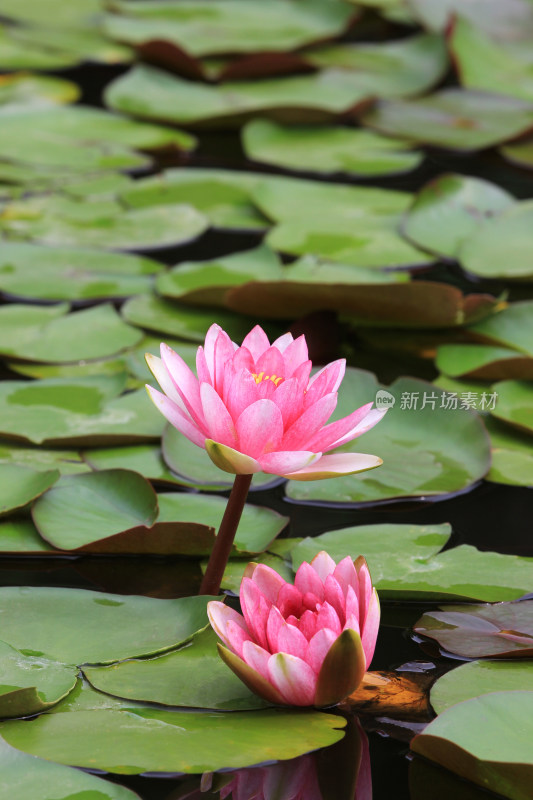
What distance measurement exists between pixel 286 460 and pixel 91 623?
12.0 inches

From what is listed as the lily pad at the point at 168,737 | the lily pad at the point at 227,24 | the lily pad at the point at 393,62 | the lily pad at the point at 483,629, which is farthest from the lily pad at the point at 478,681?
the lily pad at the point at 227,24

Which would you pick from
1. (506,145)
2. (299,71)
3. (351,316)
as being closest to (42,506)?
(351,316)

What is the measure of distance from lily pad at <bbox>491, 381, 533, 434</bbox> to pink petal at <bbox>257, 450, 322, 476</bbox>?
65cm

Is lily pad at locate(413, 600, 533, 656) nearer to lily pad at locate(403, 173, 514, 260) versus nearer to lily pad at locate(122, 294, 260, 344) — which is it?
lily pad at locate(122, 294, 260, 344)

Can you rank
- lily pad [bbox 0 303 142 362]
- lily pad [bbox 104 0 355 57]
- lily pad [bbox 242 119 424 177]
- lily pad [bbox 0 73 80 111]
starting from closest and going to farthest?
lily pad [bbox 0 303 142 362]
lily pad [bbox 242 119 424 177]
lily pad [bbox 0 73 80 111]
lily pad [bbox 104 0 355 57]

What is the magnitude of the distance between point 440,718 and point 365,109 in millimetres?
2220

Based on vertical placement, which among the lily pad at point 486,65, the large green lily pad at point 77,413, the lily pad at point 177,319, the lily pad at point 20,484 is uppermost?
the lily pad at point 486,65

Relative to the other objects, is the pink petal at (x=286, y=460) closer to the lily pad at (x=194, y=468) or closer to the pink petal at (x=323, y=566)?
the pink petal at (x=323, y=566)

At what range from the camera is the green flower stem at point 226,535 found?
91 cm

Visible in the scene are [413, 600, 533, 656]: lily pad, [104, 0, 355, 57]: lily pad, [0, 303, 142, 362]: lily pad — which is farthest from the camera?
[104, 0, 355, 57]: lily pad

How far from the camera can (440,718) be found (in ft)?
2.68

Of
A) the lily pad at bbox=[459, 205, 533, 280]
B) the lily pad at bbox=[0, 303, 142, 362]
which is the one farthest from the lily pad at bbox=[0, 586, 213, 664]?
the lily pad at bbox=[459, 205, 533, 280]

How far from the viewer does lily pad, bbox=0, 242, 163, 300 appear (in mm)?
1809

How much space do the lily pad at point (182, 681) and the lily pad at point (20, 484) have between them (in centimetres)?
31
